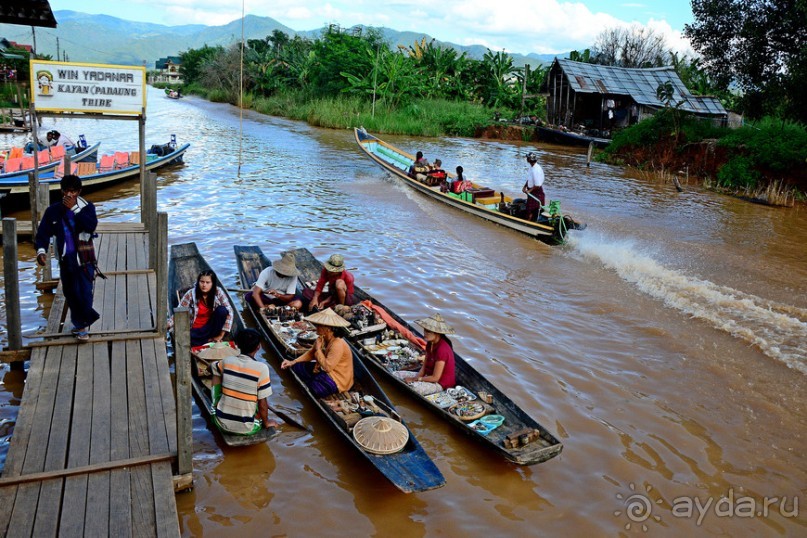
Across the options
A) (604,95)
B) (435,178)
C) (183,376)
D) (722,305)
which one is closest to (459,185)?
(435,178)

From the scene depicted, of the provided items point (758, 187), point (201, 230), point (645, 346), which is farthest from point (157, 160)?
point (758, 187)

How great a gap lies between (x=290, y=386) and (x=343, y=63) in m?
29.2

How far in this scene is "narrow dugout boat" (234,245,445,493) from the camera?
430cm

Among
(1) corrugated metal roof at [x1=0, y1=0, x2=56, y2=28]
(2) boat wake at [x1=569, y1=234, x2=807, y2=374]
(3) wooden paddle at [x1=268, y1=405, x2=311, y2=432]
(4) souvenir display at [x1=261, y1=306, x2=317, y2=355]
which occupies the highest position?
(1) corrugated metal roof at [x1=0, y1=0, x2=56, y2=28]

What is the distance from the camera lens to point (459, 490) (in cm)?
477

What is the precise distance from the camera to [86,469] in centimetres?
389

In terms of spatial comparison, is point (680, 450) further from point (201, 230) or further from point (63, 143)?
point (63, 143)

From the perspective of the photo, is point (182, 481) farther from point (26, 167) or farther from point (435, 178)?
point (435, 178)

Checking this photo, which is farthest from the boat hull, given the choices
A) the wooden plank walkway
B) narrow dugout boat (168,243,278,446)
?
the wooden plank walkway

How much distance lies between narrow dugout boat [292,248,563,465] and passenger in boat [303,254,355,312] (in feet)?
0.72

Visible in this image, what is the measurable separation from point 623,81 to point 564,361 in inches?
973

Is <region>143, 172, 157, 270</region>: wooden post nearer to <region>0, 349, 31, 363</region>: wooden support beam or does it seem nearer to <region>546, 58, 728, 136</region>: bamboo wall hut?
<region>0, 349, 31, 363</region>: wooden support beam

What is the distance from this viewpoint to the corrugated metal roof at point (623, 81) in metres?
27.1

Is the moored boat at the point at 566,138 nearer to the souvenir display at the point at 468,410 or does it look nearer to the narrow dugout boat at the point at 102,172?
the narrow dugout boat at the point at 102,172
